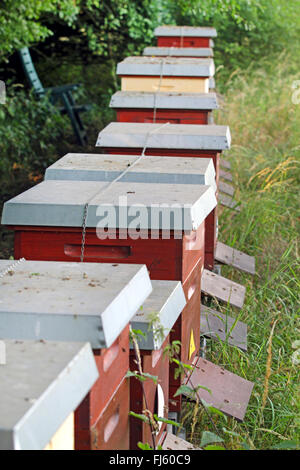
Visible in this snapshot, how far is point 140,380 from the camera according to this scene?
1.94 metres

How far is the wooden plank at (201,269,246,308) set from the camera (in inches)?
149

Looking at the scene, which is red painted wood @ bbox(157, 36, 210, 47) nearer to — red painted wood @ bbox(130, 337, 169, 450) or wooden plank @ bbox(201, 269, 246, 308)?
wooden plank @ bbox(201, 269, 246, 308)

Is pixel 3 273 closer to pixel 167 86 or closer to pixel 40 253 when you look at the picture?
pixel 40 253

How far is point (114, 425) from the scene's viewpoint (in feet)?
5.70

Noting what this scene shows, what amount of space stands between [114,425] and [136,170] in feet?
4.61

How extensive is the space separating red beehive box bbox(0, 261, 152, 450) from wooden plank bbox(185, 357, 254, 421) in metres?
0.84

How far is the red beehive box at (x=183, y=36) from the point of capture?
27.6 ft

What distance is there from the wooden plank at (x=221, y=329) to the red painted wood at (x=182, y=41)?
5509 millimetres

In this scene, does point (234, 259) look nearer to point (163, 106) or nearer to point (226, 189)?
point (163, 106)

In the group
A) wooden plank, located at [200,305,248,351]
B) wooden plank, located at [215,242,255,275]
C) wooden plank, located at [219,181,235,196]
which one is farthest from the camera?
wooden plank, located at [219,181,235,196]

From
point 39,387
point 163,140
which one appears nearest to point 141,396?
point 39,387

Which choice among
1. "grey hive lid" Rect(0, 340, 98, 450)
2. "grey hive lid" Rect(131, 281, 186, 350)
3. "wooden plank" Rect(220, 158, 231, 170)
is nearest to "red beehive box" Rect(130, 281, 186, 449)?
"grey hive lid" Rect(131, 281, 186, 350)
